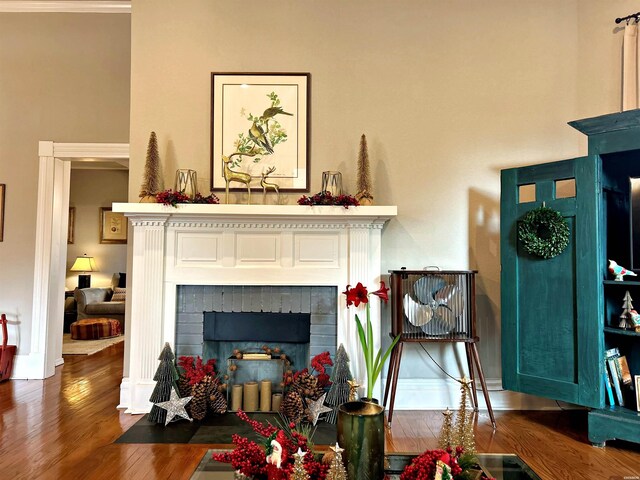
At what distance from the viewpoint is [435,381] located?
3.37 meters

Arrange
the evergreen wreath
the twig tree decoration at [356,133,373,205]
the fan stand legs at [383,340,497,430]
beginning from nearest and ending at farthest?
the evergreen wreath
the fan stand legs at [383,340,497,430]
the twig tree decoration at [356,133,373,205]

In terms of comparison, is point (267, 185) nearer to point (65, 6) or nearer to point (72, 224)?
point (65, 6)

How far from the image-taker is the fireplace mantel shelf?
3105 mm

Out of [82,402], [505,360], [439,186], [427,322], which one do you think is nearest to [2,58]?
[82,402]

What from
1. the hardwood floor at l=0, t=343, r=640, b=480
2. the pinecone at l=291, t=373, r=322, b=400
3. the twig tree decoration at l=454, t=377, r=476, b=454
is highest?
the twig tree decoration at l=454, t=377, r=476, b=454

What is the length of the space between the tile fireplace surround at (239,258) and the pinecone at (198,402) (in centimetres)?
36

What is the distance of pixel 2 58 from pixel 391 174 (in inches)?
153

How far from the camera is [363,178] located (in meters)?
3.32

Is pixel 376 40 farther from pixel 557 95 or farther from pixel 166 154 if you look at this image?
pixel 166 154

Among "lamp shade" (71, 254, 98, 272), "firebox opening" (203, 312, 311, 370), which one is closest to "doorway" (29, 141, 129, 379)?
"firebox opening" (203, 312, 311, 370)

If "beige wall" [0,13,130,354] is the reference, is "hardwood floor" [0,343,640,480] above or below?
below

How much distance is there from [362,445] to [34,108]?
4538mm

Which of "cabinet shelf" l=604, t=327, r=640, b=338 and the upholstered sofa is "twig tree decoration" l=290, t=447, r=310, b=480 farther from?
the upholstered sofa

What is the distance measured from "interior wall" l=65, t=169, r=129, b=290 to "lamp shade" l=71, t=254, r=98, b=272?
20 centimetres
